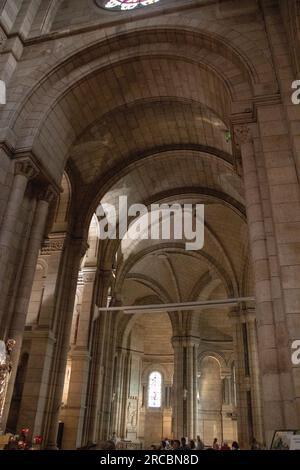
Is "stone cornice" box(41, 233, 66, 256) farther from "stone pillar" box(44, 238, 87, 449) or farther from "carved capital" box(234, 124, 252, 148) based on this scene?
"carved capital" box(234, 124, 252, 148)

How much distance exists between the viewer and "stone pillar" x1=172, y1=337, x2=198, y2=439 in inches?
837

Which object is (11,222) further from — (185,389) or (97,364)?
(185,389)

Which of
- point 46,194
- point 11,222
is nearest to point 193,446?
point 11,222

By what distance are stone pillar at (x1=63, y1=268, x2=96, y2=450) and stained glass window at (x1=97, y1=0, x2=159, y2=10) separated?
30.3 feet

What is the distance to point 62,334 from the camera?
12.0m

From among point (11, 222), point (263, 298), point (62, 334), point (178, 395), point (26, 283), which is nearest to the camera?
point (263, 298)

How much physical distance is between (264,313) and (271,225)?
1.52 metres

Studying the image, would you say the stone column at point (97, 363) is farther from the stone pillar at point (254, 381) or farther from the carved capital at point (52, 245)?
the stone pillar at point (254, 381)

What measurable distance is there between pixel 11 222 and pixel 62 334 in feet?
16.0

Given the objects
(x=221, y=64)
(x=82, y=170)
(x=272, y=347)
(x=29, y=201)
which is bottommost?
(x=272, y=347)

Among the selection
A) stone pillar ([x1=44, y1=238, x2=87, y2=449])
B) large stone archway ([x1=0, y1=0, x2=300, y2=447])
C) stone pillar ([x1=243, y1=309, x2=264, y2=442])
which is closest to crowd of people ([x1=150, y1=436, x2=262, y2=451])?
large stone archway ([x1=0, y1=0, x2=300, y2=447])

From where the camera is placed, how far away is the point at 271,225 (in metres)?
6.60
